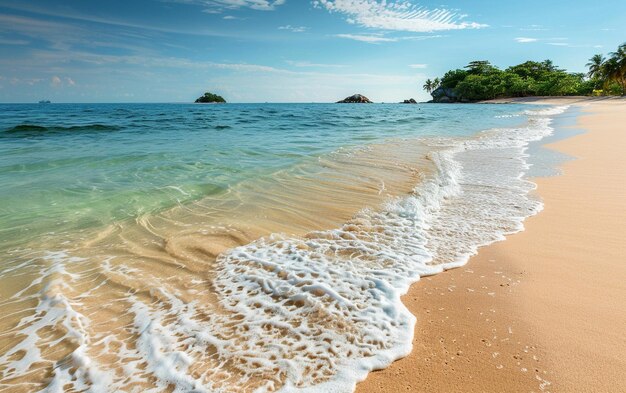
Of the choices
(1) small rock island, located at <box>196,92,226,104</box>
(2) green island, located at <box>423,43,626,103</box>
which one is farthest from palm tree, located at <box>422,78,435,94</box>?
(1) small rock island, located at <box>196,92,226,104</box>

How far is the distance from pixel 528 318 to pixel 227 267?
2.69 meters

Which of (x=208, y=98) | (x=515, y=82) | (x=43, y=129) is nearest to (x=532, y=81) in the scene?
(x=515, y=82)

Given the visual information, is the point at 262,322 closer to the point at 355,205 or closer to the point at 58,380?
the point at 58,380

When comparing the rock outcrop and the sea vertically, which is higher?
the rock outcrop

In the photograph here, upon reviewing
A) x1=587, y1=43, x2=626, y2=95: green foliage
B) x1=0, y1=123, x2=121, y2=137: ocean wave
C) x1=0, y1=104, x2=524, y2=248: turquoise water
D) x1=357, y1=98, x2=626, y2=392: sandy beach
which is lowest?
x1=357, y1=98, x2=626, y2=392: sandy beach

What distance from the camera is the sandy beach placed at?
75.4 inches

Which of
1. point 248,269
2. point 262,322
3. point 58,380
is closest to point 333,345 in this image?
point 262,322

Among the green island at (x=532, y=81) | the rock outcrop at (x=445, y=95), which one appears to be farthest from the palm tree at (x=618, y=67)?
the rock outcrop at (x=445, y=95)

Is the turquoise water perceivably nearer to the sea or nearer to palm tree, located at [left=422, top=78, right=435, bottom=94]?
the sea

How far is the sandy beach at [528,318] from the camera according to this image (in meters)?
1.92

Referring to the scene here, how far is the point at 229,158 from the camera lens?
371 inches

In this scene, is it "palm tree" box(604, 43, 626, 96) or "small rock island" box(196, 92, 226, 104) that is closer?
"palm tree" box(604, 43, 626, 96)

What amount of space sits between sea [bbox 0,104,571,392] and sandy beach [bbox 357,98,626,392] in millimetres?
182

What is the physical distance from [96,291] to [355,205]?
3.53m
